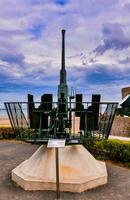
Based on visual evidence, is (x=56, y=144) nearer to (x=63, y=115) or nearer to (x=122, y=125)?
(x=63, y=115)

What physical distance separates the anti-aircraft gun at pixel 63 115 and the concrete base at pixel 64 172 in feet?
1.77

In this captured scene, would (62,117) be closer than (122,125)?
Yes

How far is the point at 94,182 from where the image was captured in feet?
26.6

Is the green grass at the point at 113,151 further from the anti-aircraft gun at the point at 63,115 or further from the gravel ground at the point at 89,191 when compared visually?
the anti-aircraft gun at the point at 63,115

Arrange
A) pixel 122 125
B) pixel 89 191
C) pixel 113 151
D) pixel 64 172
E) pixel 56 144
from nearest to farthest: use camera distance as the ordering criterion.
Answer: pixel 56 144 < pixel 89 191 < pixel 64 172 < pixel 113 151 < pixel 122 125

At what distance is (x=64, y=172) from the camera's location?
8016 mm

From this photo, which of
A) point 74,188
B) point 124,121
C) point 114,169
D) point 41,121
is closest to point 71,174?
point 74,188

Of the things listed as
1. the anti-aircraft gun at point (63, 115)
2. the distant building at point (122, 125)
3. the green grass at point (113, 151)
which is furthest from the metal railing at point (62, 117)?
the distant building at point (122, 125)

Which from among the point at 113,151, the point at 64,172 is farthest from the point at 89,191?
the point at 113,151

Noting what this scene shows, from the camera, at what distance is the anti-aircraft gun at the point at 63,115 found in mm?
7789

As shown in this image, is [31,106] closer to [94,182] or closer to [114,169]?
[94,182]

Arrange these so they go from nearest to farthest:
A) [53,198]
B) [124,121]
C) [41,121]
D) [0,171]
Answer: [53,198] < [41,121] < [0,171] < [124,121]

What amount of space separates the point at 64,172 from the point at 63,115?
1.31 meters

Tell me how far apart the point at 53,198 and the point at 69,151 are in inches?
55.0
